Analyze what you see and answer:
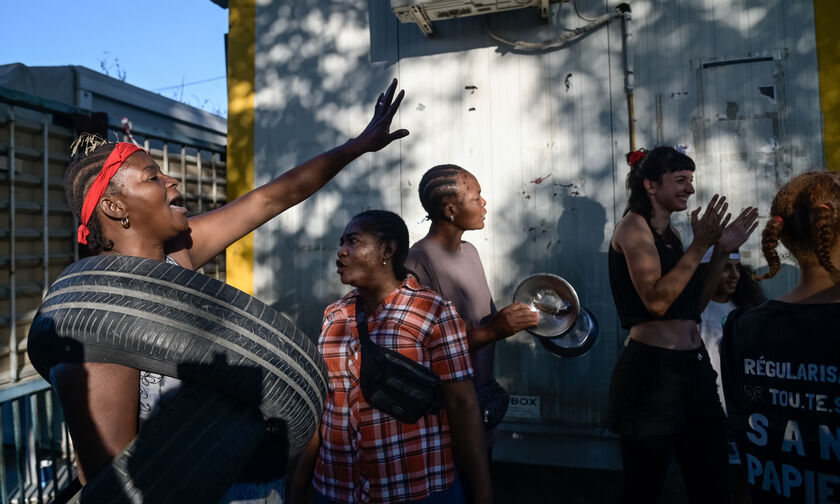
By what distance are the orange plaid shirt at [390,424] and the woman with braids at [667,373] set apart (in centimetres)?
100

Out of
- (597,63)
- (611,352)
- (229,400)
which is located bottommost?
(611,352)

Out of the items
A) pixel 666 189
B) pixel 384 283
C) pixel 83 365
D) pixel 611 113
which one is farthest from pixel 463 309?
pixel 611 113

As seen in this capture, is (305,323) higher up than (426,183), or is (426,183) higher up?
(426,183)

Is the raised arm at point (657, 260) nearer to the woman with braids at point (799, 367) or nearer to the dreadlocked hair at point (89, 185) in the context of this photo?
the woman with braids at point (799, 367)

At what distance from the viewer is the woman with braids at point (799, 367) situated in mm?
1608

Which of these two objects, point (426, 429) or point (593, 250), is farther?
point (593, 250)

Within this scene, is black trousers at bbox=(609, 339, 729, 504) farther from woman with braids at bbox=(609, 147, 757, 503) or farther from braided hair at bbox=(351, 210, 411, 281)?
braided hair at bbox=(351, 210, 411, 281)

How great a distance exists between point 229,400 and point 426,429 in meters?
0.89

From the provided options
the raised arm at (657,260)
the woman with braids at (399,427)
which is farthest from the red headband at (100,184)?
the raised arm at (657,260)

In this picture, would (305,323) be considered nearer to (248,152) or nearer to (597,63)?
(248,152)

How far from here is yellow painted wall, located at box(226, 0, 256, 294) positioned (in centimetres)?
551

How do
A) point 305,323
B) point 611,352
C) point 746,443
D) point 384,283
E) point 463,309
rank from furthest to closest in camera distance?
point 305,323, point 611,352, point 463,309, point 384,283, point 746,443

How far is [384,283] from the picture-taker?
228cm

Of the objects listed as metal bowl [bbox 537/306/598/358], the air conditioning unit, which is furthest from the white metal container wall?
metal bowl [bbox 537/306/598/358]
